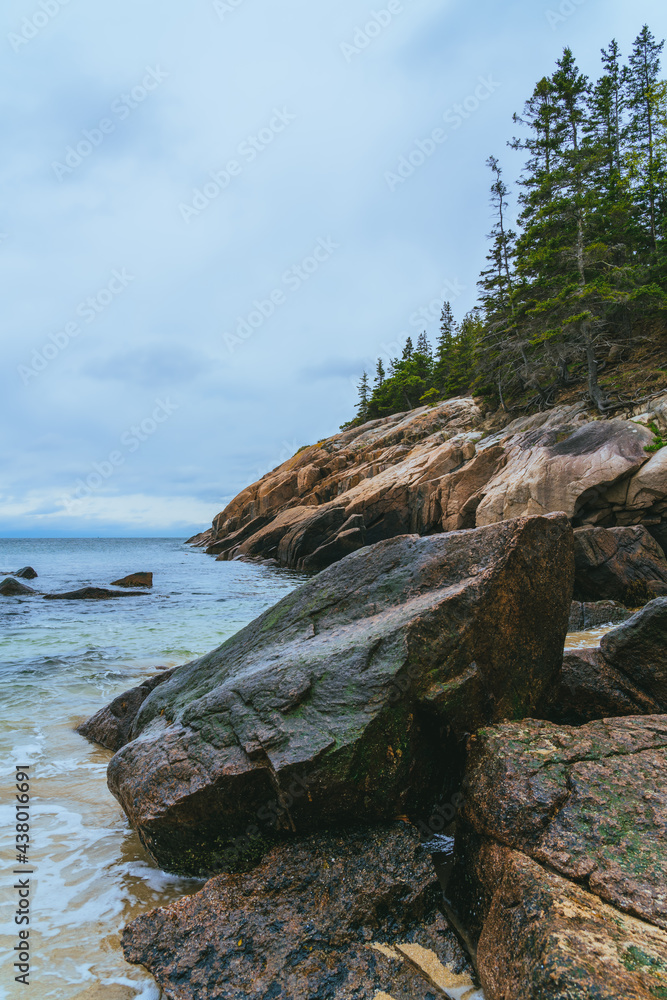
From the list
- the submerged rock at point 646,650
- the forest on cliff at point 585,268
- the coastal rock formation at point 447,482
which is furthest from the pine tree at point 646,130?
the submerged rock at point 646,650

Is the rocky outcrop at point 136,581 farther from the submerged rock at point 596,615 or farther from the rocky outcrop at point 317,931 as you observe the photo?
the rocky outcrop at point 317,931

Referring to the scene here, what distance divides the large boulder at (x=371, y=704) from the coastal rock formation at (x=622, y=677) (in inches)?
32.2

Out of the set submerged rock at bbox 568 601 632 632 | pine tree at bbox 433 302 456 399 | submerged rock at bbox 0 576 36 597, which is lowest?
submerged rock at bbox 0 576 36 597

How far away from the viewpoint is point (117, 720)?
662cm

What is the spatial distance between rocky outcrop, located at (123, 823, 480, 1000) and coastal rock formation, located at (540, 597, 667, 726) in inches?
91.2

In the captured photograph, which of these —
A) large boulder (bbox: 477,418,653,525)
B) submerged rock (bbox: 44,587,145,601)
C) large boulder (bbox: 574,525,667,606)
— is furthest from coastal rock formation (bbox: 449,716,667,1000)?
submerged rock (bbox: 44,587,145,601)

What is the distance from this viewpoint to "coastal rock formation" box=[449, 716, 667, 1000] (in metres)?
2.16

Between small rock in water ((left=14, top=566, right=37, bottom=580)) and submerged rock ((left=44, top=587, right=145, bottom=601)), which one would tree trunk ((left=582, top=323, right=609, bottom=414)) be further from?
small rock in water ((left=14, top=566, right=37, bottom=580))

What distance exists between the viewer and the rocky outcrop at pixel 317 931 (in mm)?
2678

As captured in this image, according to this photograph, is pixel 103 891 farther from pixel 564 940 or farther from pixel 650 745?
pixel 650 745

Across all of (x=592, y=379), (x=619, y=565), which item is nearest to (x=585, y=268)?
(x=592, y=379)

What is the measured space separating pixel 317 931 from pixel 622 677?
3.84m

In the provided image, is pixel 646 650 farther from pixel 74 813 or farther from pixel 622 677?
pixel 74 813

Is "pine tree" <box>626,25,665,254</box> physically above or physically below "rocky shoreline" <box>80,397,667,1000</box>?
above
